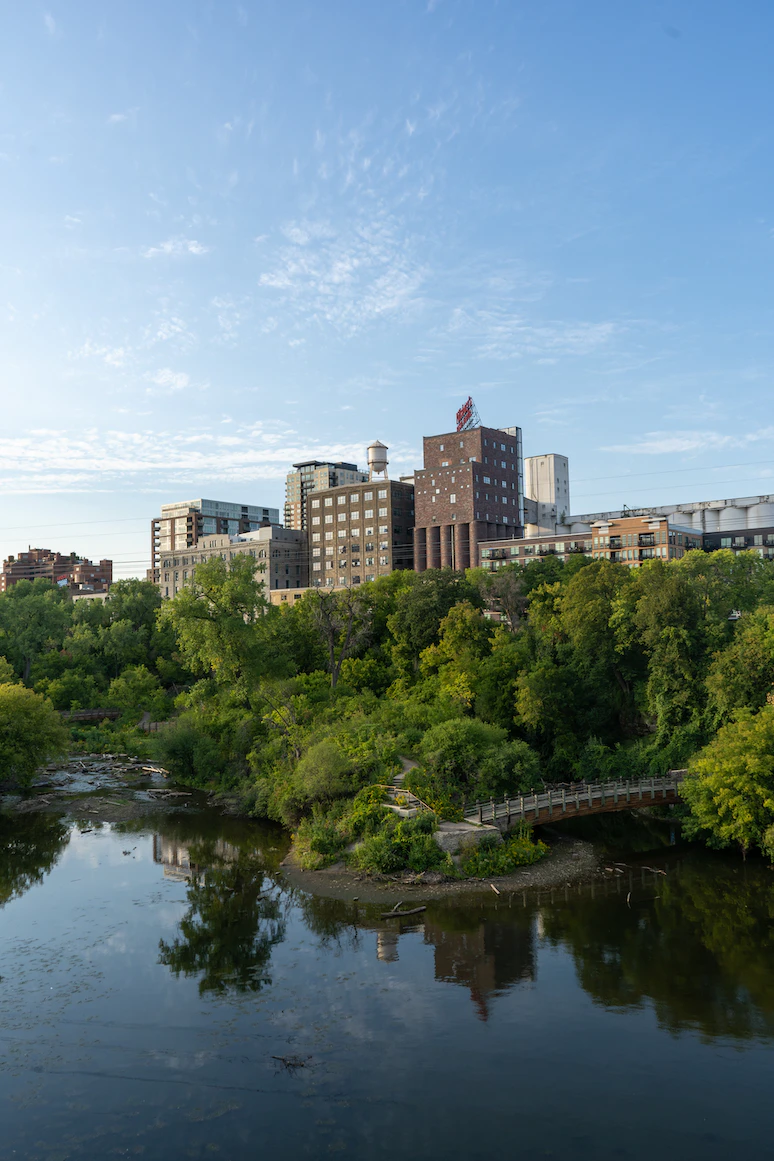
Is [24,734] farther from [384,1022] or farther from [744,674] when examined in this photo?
[744,674]

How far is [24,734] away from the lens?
61.9 metres

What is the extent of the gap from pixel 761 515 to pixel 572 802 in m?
110

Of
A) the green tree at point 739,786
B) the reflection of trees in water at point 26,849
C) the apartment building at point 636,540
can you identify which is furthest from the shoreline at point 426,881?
the apartment building at point 636,540

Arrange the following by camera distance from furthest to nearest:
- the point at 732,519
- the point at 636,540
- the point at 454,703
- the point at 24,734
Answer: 1. the point at 732,519
2. the point at 636,540
3. the point at 454,703
4. the point at 24,734

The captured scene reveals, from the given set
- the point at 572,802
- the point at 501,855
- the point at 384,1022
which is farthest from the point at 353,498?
the point at 384,1022

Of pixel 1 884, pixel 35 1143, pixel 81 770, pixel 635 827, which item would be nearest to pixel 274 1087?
pixel 35 1143

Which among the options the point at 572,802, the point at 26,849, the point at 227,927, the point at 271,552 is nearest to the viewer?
the point at 227,927

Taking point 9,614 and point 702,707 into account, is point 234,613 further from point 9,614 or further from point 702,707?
point 9,614

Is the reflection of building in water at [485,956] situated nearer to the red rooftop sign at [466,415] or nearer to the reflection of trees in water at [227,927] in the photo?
the reflection of trees in water at [227,927]

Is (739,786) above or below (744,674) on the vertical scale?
below

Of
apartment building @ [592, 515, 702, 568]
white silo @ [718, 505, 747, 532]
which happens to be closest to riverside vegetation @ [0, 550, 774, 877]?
apartment building @ [592, 515, 702, 568]

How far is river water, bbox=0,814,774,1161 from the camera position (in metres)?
22.2

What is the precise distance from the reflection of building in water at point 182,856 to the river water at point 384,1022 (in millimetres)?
1497

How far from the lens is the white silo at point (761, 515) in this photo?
462ft
